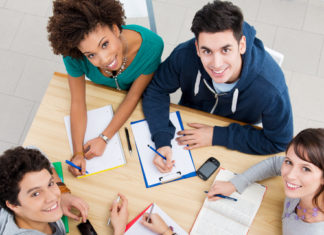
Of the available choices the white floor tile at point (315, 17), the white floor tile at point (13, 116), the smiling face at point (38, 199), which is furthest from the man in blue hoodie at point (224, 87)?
the white floor tile at point (315, 17)

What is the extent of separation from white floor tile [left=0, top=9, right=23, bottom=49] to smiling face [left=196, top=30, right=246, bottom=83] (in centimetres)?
220

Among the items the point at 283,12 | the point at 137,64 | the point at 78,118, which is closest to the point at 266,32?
the point at 283,12

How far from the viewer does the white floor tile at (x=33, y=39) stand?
282cm

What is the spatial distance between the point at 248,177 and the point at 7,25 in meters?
2.59

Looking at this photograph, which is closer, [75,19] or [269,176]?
Answer: [75,19]

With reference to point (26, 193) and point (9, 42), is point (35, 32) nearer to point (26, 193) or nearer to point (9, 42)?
point (9, 42)

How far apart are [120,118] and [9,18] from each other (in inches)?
80.0

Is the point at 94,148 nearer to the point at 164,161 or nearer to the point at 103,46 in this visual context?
the point at 164,161

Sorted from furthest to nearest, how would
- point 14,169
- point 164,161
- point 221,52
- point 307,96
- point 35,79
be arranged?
point 35,79, point 307,96, point 164,161, point 221,52, point 14,169

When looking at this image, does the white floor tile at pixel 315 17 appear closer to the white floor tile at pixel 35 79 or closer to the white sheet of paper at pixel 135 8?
the white sheet of paper at pixel 135 8

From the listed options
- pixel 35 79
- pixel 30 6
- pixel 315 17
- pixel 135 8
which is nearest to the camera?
pixel 135 8

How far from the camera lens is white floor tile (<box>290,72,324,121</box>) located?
8.32 feet

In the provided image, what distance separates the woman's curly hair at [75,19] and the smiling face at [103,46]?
0.9 inches

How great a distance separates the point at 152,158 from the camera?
1542mm
